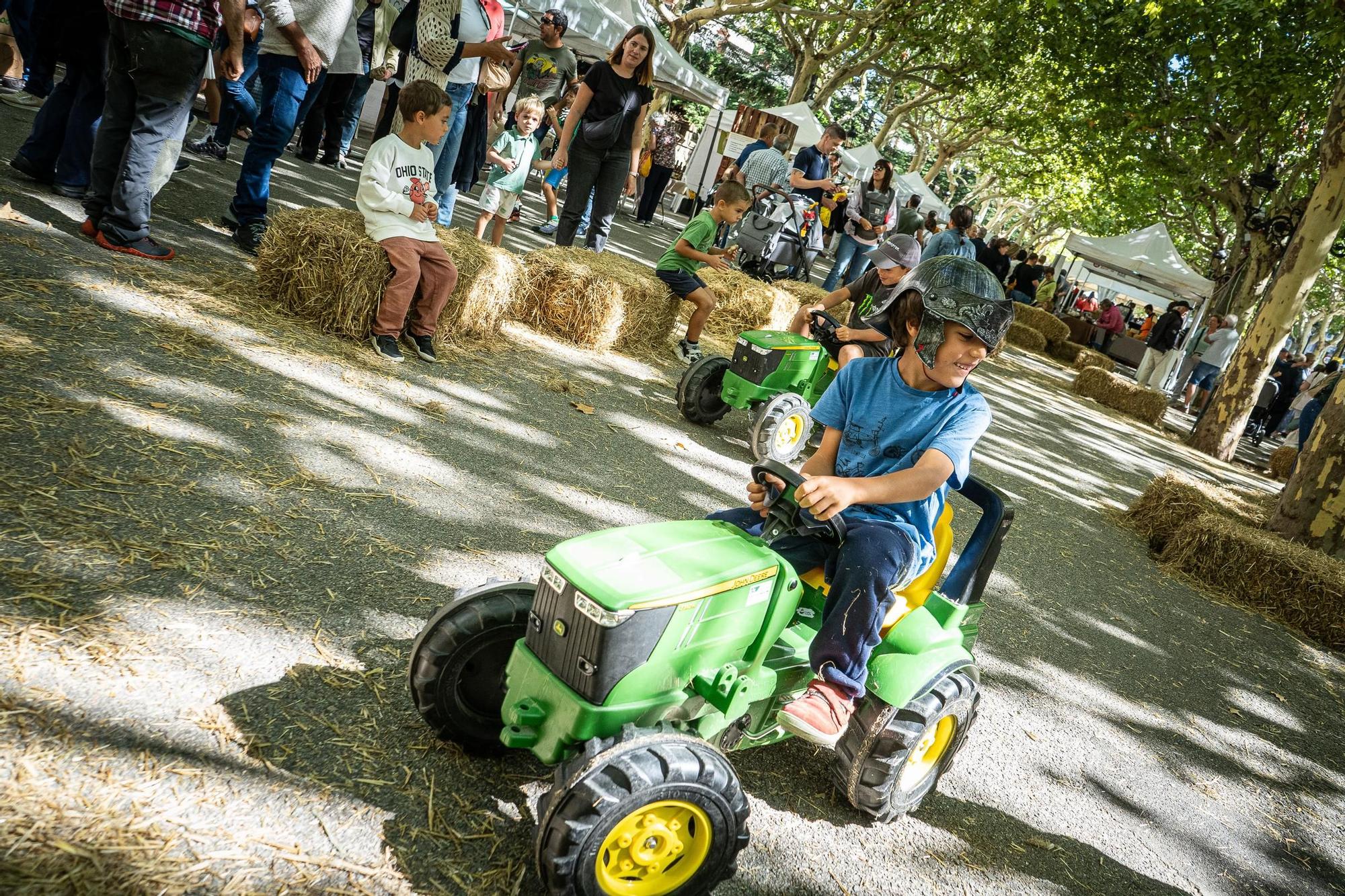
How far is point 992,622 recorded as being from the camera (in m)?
4.96

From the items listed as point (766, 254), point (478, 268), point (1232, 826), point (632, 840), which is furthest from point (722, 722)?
point (766, 254)

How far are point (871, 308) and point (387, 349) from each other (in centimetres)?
359

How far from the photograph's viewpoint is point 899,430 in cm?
277

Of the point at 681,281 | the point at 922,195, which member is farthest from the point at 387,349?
the point at 922,195

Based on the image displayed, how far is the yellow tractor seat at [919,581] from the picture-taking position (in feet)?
9.19

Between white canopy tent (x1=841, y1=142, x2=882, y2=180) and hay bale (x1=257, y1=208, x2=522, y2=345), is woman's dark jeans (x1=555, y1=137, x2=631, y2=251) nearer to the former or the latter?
hay bale (x1=257, y1=208, x2=522, y2=345)

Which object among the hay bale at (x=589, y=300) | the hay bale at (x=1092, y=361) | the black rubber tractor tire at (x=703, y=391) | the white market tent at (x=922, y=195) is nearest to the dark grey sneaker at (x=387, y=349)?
the hay bale at (x=589, y=300)

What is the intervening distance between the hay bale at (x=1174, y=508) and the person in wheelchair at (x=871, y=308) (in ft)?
11.7

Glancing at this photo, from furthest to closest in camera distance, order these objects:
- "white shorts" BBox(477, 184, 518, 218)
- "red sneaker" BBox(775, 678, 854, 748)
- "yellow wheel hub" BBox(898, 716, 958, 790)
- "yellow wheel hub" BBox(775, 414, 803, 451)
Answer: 1. "white shorts" BBox(477, 184, 518, 218)
2. "yellow wheel hub" BBox(775, 414, 803, 451)
3. "yellow wheel hub" BBox(898, 716, 958, 790)
4. "red sneaker" BBox(775, 678, 854, 748)

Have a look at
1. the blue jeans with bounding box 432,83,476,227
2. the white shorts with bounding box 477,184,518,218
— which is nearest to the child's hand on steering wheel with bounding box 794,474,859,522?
the blue jeans with bounding box 432,83,476,227

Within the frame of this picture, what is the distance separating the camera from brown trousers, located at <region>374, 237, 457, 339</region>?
5.27 metres

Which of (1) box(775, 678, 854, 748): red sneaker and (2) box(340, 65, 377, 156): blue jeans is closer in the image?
(1) box(775, 678, 854, 748): red sneaker

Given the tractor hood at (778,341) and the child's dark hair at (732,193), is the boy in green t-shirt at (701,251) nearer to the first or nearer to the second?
the child's dark hair at (732,193)

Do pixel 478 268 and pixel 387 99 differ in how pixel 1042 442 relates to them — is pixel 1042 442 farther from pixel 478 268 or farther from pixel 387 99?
pixel 387 99
